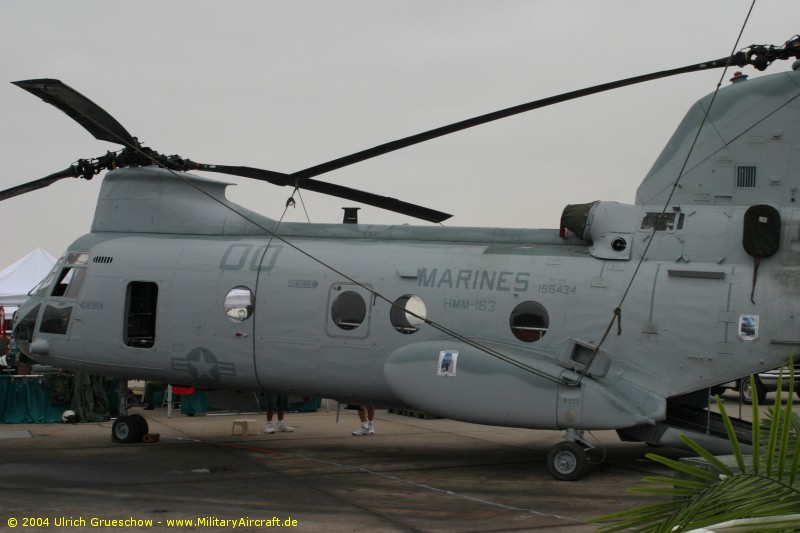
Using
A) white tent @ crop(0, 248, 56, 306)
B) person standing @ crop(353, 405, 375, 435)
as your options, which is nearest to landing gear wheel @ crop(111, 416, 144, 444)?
person standing @ crop(353, 405, 375, 435)

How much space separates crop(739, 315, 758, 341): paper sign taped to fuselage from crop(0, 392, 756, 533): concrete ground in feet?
6.66

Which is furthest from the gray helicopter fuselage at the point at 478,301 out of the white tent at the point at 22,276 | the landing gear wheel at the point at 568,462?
the white tent at the point at 22,276

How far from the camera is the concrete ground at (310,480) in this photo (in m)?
8.06

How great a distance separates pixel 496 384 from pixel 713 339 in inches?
99.1

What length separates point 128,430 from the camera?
1330cm

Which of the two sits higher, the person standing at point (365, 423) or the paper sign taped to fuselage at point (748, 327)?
the paper sign taped to fuselage at point (748, 327)

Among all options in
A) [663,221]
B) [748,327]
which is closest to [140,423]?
[663,221]

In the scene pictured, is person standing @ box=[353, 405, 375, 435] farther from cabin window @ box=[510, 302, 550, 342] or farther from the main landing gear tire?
cabin window @ box=[510, 302, 550, 342]

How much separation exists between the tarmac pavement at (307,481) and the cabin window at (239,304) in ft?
6.45

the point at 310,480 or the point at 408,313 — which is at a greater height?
the point at 408,313

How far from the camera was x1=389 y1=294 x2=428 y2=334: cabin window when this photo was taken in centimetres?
1088

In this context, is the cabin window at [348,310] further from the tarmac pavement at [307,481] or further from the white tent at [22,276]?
the white tent at [22,276]

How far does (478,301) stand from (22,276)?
2084 cm

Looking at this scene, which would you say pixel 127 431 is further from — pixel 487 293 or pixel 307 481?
pixel 487 293
